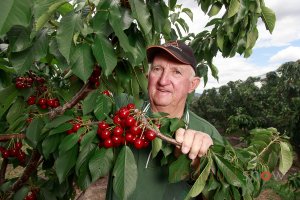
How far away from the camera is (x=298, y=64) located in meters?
16.9

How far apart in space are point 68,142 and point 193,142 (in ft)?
1.49

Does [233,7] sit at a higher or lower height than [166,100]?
higher

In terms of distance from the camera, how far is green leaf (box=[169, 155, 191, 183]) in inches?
45.2

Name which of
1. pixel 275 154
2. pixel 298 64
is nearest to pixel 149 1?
pixel 275 154

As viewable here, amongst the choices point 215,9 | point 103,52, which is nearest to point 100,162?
point 103,52

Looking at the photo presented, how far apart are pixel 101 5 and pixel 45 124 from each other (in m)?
0.58

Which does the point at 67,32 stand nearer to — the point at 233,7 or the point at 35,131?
the point at 35,131

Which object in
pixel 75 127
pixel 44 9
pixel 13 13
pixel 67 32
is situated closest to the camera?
pixel 13 13

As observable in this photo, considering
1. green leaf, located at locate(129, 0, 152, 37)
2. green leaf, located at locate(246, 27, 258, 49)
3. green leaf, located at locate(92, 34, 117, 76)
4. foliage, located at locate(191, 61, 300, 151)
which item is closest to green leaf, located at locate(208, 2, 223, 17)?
green leaf, located at locate(246, 27, 258, 49)

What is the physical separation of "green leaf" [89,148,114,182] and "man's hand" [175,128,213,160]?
0.85 feet

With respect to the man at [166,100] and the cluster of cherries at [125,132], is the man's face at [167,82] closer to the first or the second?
the man at [166,100]

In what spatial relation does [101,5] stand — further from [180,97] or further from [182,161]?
[180,97]

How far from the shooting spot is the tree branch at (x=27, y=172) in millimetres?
1556

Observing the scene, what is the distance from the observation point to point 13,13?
66 cm
